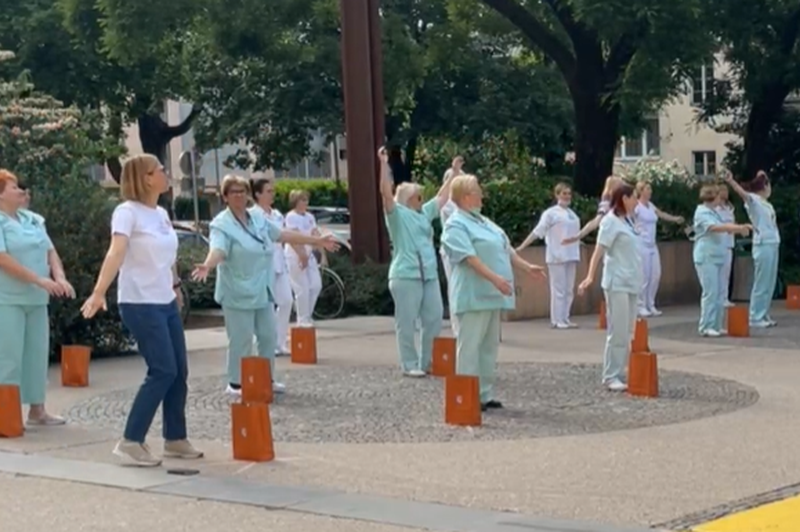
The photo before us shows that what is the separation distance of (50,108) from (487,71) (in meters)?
19.4

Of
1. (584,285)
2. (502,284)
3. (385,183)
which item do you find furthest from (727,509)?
(385,183)

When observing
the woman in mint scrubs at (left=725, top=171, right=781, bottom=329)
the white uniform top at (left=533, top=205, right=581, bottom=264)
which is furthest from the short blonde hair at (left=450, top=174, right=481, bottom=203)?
the white uniform top at (left=533, top=205, right=581, bottom=264)

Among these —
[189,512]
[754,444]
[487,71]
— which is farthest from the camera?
[487,71]

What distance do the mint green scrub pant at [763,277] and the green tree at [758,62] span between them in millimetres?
5770

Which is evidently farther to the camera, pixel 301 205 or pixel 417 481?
pixel 301 205

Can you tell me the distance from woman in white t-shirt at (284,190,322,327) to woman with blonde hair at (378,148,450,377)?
304cm

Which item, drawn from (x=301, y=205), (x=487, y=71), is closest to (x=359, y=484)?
(x=301, y=205)

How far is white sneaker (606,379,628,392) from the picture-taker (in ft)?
43.8

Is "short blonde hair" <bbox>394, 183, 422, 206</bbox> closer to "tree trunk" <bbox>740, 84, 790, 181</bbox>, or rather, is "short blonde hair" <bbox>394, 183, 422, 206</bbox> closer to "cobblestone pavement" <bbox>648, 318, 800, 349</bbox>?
"cobblestone pavement" <bbox>648, 318, 800, 349</bbox>

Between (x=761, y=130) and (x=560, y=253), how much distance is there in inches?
374

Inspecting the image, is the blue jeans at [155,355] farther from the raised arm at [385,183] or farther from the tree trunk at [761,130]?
the tree trunk at [761,130]

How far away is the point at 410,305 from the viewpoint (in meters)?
14.6

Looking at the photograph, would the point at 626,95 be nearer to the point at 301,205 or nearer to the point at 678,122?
the point at 301,205

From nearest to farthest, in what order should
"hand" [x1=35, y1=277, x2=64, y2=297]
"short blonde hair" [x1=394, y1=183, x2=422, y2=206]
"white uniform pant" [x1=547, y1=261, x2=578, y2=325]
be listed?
"hand" [x1=35, y1=277, x2=64, y2=297] → "short blonde hair" [x1=394, y1=183, x2=422, y2=206] → "white uniform pant" [x1=547, y1=261, x2=578, y2=325]
